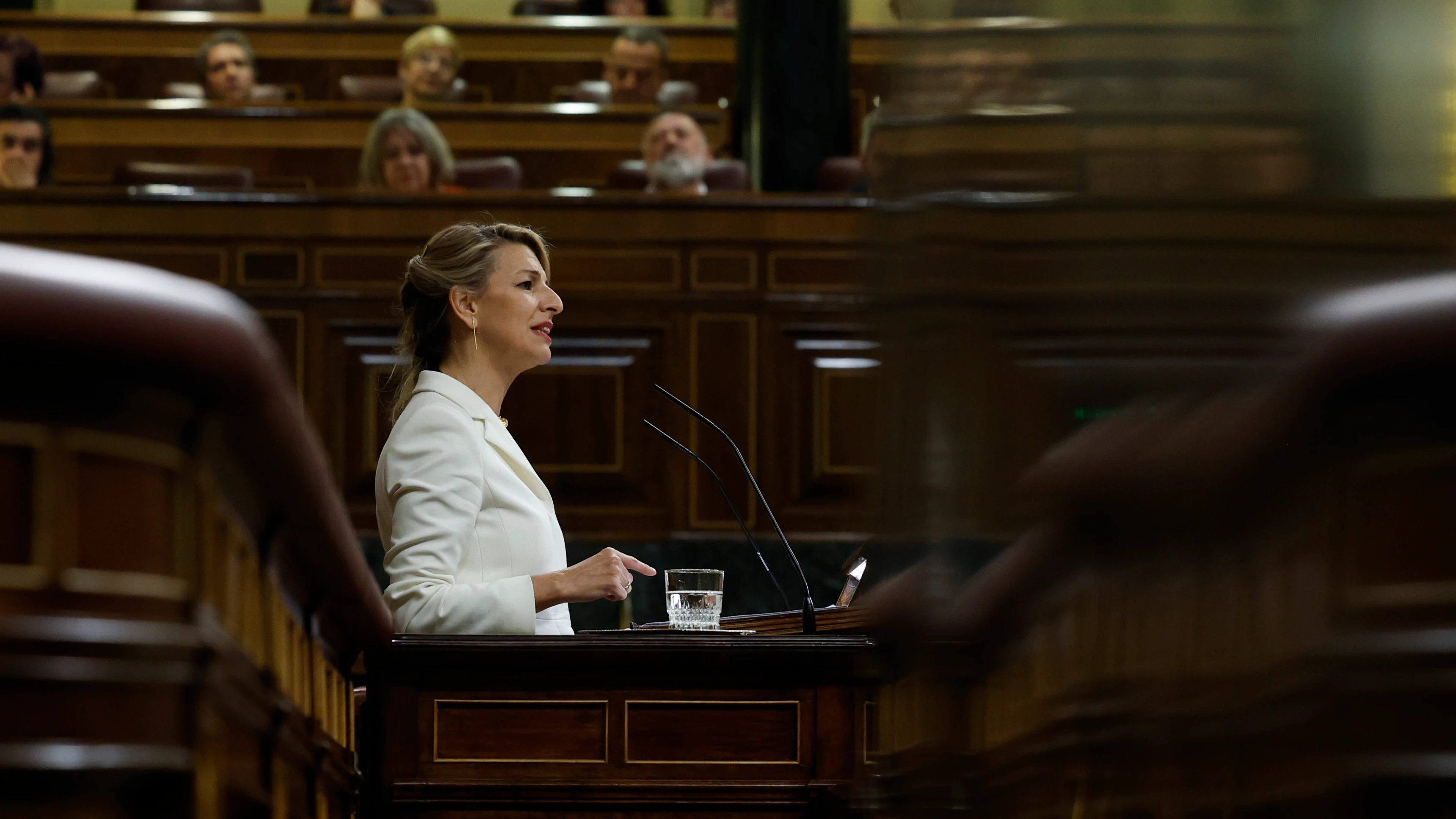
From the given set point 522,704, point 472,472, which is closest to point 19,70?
point 472,472

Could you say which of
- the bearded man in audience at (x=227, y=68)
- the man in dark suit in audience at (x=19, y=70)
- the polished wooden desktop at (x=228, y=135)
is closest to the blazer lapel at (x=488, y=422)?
the polished wooden desktop at (x=228, y=135)

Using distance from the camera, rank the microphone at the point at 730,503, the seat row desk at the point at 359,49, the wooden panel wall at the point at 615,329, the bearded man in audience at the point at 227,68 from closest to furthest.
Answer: the microphone at the point at 730,503 → the wooden panel wall at the point at 615,329 → the bearded man in audience at the point at 227,68 → the seat row desk at the point at 359,49

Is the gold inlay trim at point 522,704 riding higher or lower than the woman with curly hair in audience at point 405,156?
lower

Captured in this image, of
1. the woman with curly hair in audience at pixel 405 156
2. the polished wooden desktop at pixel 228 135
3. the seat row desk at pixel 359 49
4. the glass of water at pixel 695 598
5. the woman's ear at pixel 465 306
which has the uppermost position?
the seat row desk at pixel 359 49

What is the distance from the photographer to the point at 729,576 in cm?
437

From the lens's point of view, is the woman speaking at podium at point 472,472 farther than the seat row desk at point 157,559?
Yes

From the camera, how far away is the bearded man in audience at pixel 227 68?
6.12 m

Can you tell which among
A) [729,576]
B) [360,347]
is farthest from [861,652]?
[360,347]

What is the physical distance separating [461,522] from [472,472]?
73mm

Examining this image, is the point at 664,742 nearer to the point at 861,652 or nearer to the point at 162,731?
the point at 861,652

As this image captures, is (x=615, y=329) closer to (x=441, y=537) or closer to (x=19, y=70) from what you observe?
(x=441, y=537)

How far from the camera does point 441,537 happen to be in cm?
211

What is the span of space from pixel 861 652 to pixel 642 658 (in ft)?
0.80

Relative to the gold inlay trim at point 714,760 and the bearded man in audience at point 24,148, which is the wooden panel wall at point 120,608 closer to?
the gold inlay trim at point 714,760
